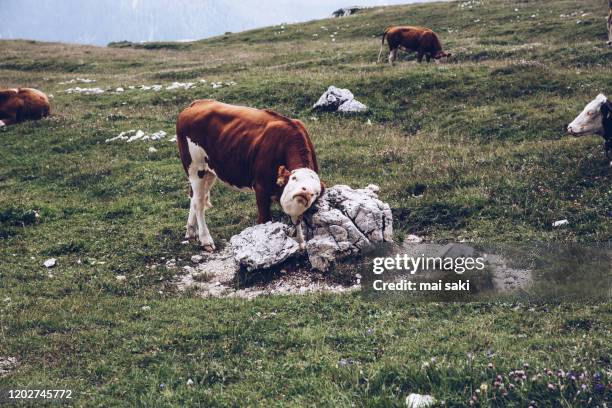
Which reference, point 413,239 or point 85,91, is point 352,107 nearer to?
point 413,239

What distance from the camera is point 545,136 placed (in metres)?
16.5

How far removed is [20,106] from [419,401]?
78.5 ft

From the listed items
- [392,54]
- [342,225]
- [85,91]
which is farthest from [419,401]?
[85,91]

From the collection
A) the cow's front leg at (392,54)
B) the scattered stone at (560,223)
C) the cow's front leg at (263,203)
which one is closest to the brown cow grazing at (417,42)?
the cow's front leg at (392,54)

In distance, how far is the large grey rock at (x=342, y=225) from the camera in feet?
35.1

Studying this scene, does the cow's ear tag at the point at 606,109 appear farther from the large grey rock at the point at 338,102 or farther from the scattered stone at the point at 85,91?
the scattered stone at the point at 85,91

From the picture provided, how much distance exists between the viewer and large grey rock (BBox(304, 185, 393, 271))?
1070 cm

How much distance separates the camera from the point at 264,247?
10.9 metres

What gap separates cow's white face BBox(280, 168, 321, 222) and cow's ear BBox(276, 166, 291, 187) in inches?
2.7

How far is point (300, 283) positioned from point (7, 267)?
654 cm

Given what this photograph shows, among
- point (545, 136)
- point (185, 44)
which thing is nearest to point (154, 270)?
point (545, 136)

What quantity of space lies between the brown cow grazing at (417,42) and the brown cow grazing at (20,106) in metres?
17.3

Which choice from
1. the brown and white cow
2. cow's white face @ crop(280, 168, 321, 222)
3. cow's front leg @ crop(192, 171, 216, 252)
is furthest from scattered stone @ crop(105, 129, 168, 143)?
cow's white face @ crop(280, 168, 321, 222)

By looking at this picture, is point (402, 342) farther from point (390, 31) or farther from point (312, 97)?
point (390, 31)
